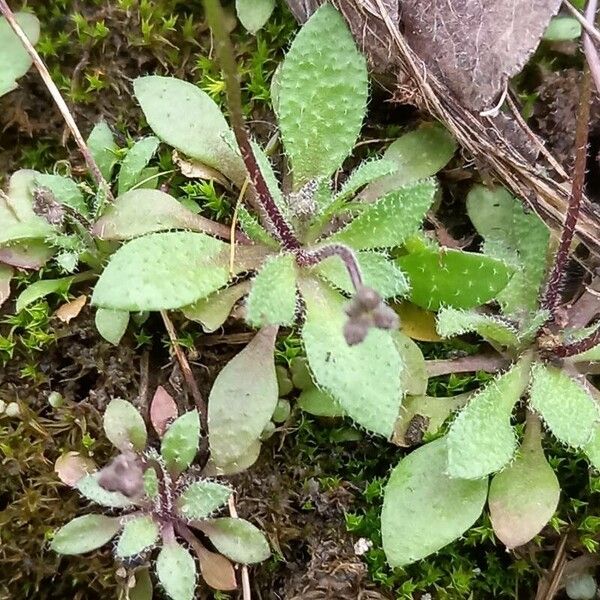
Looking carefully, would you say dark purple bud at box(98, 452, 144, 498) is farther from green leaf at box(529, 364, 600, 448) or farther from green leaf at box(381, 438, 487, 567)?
green leaf at box(529, 364, 600, 448)

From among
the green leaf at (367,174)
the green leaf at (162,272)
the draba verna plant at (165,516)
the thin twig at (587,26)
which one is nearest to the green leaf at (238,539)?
the draba verna plant at (165,516)

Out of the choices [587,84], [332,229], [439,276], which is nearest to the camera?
[587,84]

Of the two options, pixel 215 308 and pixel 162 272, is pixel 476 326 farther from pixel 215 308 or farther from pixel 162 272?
pixel 162 272

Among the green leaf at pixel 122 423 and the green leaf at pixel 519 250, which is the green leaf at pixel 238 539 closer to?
the green leaf at pixel 122 423

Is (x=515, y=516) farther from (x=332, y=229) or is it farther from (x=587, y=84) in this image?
(x=587, y=84)

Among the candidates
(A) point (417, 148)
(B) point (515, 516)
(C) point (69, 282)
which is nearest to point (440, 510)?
(B) point (515, 516)

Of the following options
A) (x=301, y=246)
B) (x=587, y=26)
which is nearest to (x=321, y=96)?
(x=301, y=246)
